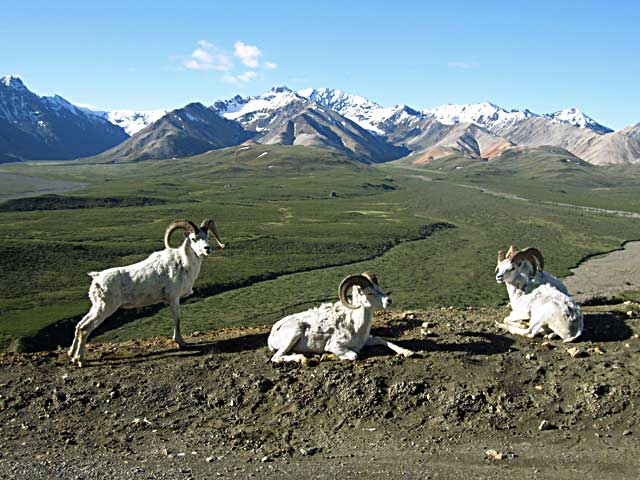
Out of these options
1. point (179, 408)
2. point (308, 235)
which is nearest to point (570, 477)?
point (179, 408)

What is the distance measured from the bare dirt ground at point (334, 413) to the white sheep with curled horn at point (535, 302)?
24.9 inches

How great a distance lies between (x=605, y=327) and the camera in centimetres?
1756

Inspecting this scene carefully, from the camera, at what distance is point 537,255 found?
1902cm

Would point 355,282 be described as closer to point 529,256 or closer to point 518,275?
point 518,275

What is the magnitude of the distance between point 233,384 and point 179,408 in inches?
58.8

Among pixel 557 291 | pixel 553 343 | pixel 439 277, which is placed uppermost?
pixel 557 291

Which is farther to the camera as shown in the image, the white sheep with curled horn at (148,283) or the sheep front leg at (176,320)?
the sheep front leg at (176,320)

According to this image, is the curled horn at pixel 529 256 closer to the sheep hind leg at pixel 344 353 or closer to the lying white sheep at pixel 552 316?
the lying white sheep at pixel 552 316

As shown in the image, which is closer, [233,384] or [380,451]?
[380,451]

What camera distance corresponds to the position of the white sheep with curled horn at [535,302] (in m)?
16.6

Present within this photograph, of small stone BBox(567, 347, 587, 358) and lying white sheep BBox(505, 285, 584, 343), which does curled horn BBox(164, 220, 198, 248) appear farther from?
small stone BBox(567, 347, 587, 358)

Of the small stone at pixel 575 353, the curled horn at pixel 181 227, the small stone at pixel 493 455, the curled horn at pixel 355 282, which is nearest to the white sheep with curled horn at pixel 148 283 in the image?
the curled horn at pixel 181 227

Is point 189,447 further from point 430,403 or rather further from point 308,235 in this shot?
point 308,235

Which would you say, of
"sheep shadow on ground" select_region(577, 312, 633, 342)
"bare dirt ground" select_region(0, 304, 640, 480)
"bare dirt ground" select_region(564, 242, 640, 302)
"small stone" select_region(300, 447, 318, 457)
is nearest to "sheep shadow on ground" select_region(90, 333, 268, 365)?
"bare dirt ground" select_region(0, 304, 640, 480)
